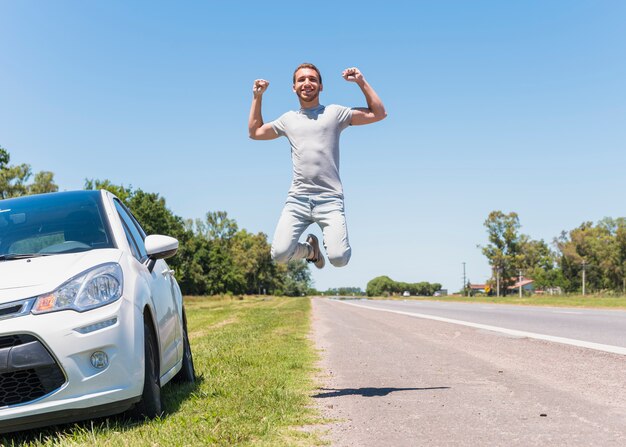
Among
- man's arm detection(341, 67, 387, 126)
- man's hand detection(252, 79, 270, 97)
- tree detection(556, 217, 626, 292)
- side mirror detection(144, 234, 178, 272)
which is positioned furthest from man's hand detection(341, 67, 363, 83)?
tree detection(556, 217, 626, 292)

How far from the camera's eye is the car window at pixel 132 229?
5.52 meters

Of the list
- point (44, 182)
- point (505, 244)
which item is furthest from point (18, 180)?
point (505, 244)

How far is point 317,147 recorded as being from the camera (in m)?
6.11

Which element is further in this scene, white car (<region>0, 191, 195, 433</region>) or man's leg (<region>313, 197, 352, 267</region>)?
man's leg (<region>313, 197, 352, 267</region>)

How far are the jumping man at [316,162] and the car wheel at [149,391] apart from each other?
1.91 metres

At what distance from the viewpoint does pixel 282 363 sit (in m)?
8.26

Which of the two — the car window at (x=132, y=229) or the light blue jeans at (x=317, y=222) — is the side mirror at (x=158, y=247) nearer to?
the car window at (x=132, y=229)

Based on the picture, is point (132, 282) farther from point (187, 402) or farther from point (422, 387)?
point (422, 387)

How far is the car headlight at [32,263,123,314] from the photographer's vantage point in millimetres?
3924

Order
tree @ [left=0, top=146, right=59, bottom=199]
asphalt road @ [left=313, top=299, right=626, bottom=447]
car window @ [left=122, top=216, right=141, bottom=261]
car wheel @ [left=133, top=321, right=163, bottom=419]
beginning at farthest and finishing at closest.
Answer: tree @ [left=0, top=146, right=59, bottom=199] < car window @ [left=122, top=216, right=141, bottom=261] < car wheel @ [left=133, top=321, right=163, bottom=419] < asphalt road @ [left=313, top=299, right=626, bottom=447]

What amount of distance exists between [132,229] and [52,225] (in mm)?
762

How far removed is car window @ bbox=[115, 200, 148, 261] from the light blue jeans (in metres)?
1.21

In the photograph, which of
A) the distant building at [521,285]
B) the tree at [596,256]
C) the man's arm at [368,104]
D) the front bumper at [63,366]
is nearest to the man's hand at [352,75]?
the man's arm at [368,104]

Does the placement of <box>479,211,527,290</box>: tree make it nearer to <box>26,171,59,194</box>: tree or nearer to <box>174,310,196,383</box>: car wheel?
<box>26,171,59,194</box>: tree
